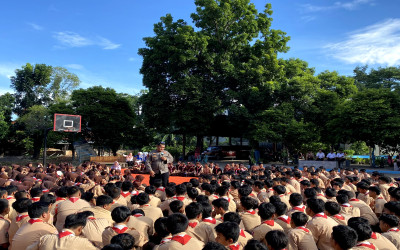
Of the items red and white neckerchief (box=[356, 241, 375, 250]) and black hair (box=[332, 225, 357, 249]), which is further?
red and white neckerchief (box=[356, 241, 375, 250])

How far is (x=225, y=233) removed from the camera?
3.41 m

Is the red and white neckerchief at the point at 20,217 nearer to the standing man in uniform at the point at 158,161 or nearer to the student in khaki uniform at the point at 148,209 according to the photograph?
the student in khaki uniform at the point at 148,209

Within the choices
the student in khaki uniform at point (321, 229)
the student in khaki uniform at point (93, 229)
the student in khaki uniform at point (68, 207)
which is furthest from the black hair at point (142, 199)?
the student in khaki uniform at point (321, 229)

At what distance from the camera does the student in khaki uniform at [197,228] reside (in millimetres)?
4141

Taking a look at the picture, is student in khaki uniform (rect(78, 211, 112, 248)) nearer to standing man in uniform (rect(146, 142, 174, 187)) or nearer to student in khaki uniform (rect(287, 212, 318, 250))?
student in khaki uniform (rect(287, 212, 318, 250))

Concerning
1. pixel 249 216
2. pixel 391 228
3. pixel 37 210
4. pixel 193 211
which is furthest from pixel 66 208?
pixel 391 228

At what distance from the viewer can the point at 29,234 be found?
4.08 meters

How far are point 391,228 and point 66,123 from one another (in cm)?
2033

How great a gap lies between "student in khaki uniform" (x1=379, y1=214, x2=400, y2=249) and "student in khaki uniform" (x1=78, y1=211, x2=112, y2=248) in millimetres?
3908

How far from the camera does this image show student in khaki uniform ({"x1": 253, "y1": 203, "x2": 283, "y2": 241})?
4.24 m

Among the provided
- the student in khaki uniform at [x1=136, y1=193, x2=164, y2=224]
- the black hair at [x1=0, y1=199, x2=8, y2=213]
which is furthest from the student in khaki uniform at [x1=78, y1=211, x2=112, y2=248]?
the black hair at [x1=0, y1=199, x2=8, y2=213]

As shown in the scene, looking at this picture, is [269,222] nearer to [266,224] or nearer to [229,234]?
[266,224]

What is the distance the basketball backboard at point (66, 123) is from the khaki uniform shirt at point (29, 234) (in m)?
17.3

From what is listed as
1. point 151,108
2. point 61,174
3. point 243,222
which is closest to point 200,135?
point 151,108
